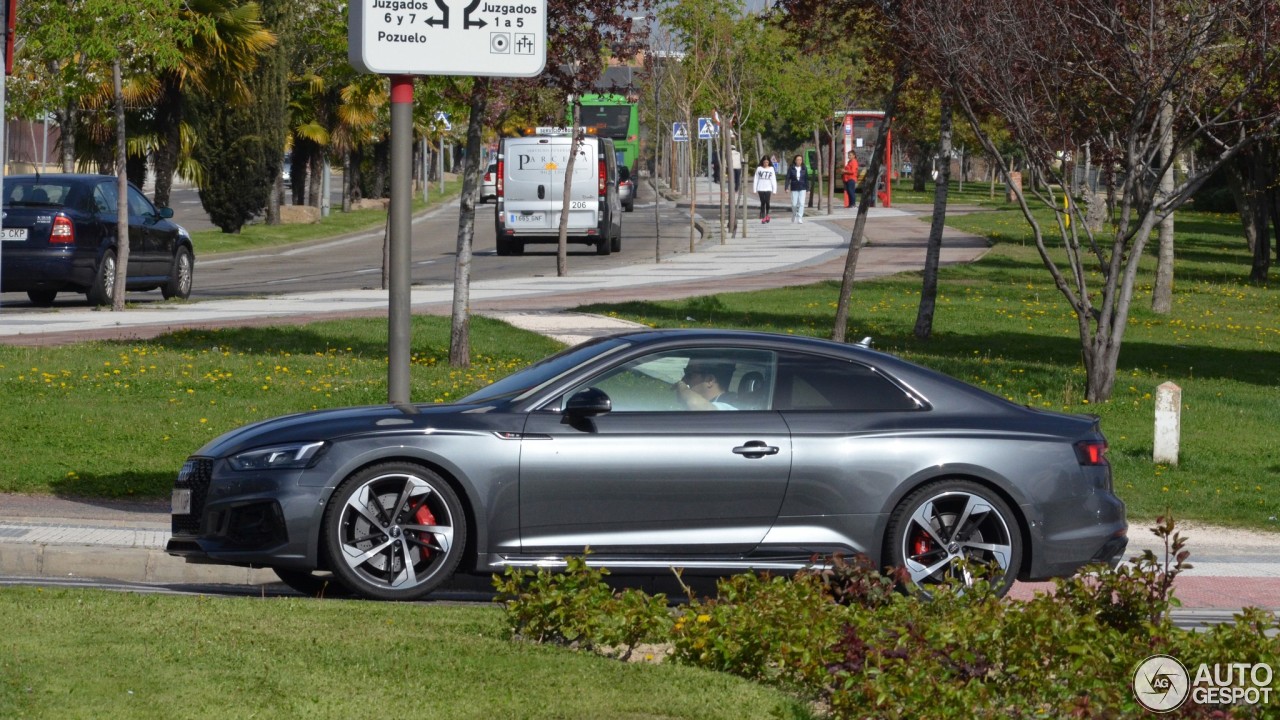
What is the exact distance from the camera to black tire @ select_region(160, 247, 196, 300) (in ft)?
81.8

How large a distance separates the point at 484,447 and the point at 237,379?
731cm

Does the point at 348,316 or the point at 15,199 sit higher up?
the point at 15,199

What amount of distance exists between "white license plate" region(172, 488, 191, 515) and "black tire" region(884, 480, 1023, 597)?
10.6 feet

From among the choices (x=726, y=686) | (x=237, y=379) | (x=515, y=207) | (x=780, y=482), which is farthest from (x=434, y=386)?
(x=515, y=207)

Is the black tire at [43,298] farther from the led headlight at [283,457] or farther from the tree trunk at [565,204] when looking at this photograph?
the led headlight at [283,457]

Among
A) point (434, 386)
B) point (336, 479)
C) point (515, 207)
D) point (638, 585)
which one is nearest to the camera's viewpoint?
point (336, 479)

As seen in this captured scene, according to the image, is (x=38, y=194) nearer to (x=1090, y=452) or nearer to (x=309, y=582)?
(x=309, y=582)

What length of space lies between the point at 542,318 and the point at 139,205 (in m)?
6.29

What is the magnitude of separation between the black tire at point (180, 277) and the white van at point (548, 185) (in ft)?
36.0

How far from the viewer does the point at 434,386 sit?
14398 mm

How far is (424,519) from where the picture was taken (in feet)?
25.3

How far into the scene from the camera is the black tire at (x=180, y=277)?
24922 mm

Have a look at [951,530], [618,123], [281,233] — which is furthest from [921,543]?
[618,123]

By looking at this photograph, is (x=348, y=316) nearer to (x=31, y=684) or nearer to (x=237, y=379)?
(x=237, y=379)
